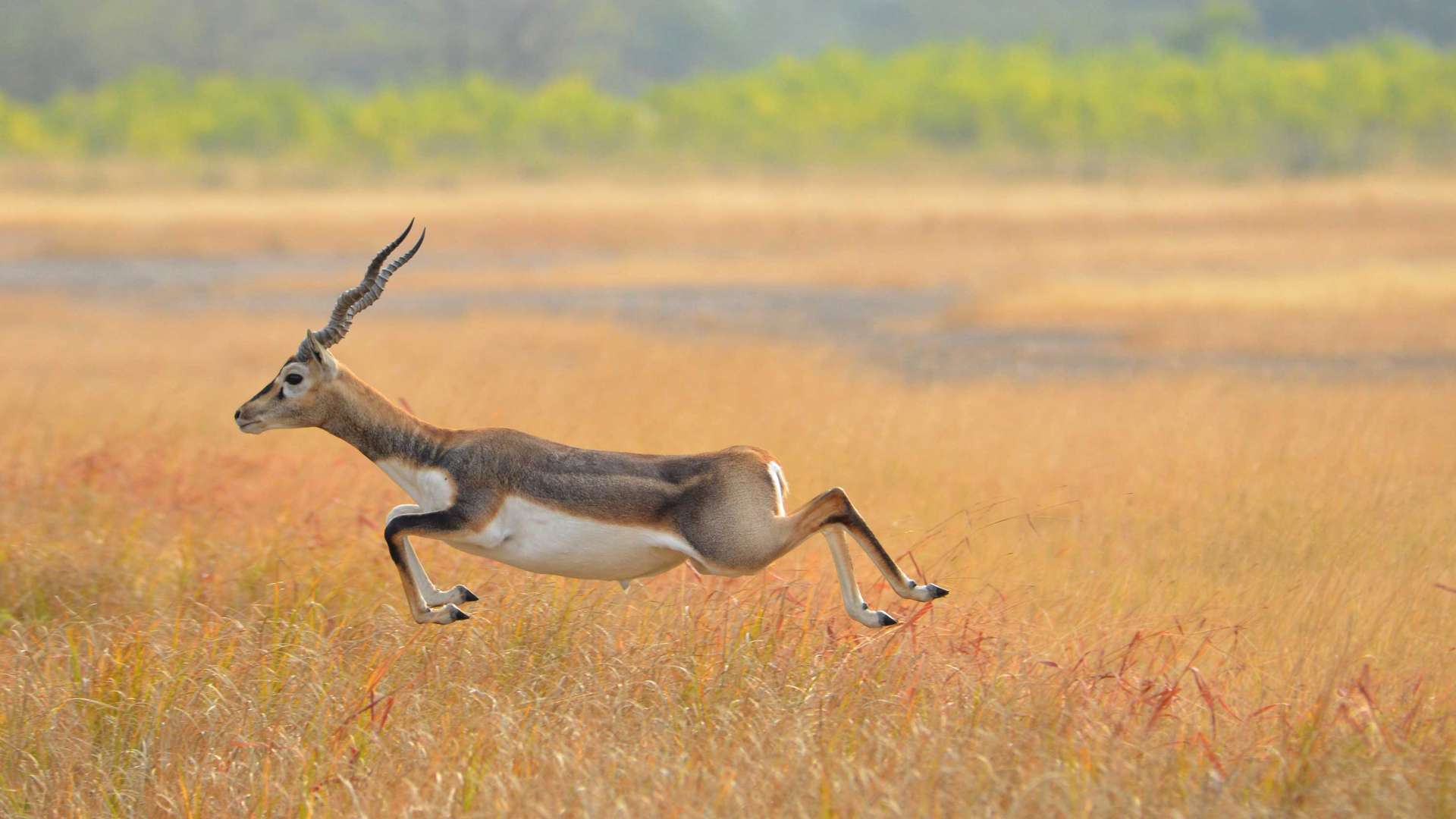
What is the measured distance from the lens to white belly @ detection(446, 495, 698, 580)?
18.3 feet

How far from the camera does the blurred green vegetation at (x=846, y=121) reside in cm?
6112

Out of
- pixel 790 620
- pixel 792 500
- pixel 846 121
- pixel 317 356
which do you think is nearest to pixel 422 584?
pixel 317 356

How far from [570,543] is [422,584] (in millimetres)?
579

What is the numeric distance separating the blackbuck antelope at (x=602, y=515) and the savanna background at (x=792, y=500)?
1.67ft

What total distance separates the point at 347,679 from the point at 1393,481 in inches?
232

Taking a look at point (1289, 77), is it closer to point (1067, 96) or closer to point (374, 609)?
point (1067, 96)

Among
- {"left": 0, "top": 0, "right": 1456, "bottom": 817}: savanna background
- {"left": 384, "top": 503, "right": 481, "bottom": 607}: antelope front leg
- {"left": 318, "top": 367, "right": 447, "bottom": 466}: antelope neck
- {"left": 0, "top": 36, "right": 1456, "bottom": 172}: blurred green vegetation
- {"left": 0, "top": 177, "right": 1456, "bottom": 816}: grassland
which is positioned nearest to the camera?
{"left": 0, "top": 177, "right": 1456, "bottom": 816}: grassland

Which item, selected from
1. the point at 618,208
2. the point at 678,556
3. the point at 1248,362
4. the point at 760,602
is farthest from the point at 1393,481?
the point at 618,208

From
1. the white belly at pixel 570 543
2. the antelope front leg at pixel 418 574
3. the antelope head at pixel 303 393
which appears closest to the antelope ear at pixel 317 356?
the antelope head at pixel 303 393

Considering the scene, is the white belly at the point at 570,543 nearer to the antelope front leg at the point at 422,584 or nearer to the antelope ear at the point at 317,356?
the antelope front leg at the point at 422,584

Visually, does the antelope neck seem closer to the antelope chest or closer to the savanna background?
the antelope chest

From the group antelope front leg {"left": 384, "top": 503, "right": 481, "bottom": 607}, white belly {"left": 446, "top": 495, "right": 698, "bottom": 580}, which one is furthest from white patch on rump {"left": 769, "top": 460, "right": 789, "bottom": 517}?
antelope front leg {"left": 384, "top": 503, "right": 481, "bottom": 607}

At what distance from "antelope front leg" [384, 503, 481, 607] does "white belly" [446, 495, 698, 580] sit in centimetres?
14

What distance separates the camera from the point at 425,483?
229 inches
